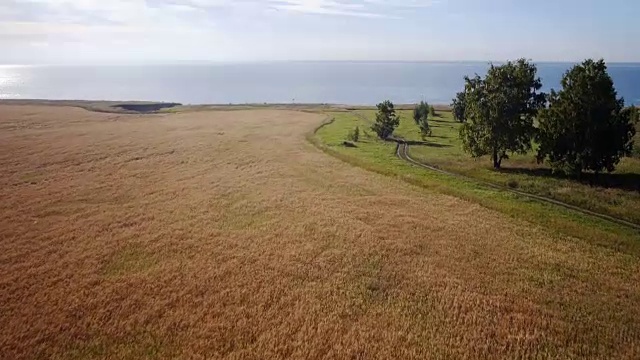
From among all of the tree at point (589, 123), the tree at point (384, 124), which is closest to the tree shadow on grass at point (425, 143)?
the tree at point (384, 124)

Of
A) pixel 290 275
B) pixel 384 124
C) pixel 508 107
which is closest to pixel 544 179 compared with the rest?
pixel 508 107

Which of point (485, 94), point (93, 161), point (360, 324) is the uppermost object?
point (485, 94)

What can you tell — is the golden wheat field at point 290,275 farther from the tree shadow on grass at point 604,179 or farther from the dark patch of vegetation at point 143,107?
the dark patch of vegetation at point 143,107

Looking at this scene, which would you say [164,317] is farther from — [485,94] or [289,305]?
[485,94]

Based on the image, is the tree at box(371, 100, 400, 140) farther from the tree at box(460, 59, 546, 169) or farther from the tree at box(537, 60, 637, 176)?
the tree at box(537, 60, 637, 176)

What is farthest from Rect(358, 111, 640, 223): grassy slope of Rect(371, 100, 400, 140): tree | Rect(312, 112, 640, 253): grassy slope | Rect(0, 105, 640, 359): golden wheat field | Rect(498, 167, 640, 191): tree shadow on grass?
Rect(371, 100, 400, 140): tree

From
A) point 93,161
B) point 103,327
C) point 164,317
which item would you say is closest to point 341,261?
point 164,317

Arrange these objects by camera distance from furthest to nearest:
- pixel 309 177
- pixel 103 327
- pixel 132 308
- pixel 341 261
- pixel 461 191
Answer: pixel 309 177 < pixel 461 191 < pixel 341 261 < pixel 132 308 < pixel 103 327
